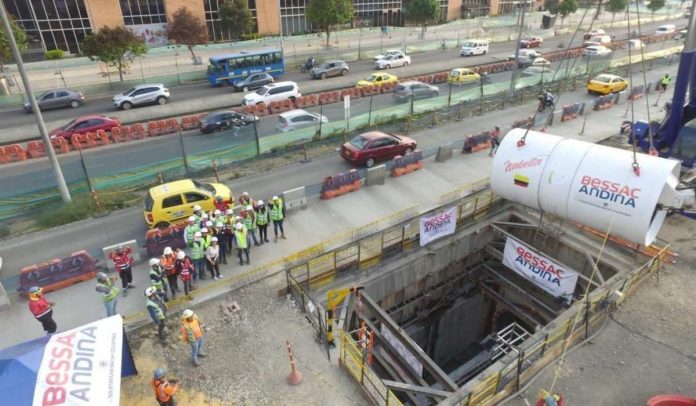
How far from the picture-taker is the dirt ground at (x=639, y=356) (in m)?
9.12

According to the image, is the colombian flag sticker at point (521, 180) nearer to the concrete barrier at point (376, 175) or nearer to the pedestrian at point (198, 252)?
the concrete barrier at point (376, 175)

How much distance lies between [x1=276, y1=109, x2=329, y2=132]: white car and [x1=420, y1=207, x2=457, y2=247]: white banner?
11.1m

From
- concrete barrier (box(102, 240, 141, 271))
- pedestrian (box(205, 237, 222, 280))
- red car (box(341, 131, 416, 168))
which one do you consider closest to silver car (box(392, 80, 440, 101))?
red car (box(341, 131, 416, 168))

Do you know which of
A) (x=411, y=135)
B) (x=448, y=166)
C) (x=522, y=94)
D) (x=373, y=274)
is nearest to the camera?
(x=373, y=274)

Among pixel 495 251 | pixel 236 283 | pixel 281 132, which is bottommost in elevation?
pixel 495 251

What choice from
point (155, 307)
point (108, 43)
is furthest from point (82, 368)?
point (108, 43)

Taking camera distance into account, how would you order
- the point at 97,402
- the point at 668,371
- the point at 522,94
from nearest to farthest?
1. the point at 97,402
2. the point at 668,371
3. the point at 522,94

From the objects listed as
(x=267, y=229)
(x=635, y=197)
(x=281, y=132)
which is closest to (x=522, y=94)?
(x=281, y=132)

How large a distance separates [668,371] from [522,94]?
24865mm

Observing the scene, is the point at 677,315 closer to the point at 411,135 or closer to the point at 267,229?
the point at 267,229

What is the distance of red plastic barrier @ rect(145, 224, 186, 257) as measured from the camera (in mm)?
13383

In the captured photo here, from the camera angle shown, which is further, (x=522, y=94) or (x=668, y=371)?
(x=522, y=94)

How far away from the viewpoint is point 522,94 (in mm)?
30922

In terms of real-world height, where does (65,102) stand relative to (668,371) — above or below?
above
